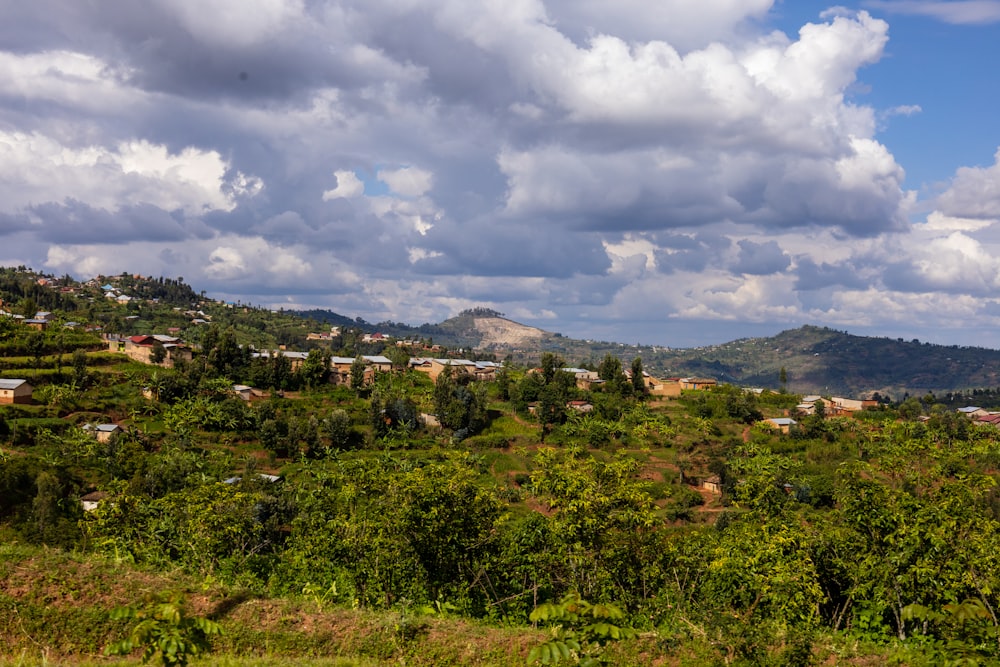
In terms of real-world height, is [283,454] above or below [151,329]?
below

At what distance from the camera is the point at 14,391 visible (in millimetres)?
64062

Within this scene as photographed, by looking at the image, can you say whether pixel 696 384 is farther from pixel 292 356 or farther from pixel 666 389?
pixel 292 356

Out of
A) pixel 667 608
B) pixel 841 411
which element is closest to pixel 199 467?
pixel 667 608

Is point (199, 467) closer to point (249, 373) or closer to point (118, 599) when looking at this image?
point (249, 373)

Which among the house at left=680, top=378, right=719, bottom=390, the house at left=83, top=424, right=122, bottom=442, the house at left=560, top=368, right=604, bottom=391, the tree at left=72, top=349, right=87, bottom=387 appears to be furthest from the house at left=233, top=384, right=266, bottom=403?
the house at left=680, top=378, right=719, bottom=390

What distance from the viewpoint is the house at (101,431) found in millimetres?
59875

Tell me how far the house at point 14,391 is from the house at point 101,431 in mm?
9870

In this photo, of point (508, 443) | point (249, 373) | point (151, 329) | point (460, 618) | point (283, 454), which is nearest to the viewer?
point (460, 618)

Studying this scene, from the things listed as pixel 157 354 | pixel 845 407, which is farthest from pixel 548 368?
pixel 845 407

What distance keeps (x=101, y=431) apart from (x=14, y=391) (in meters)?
12.8

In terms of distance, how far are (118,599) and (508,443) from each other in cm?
6628

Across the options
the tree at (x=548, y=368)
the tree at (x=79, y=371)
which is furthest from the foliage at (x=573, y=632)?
the tree at (x=548, y=368)

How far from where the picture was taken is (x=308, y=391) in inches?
3469

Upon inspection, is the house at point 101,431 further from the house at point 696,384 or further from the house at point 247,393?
the house at point 696,384
